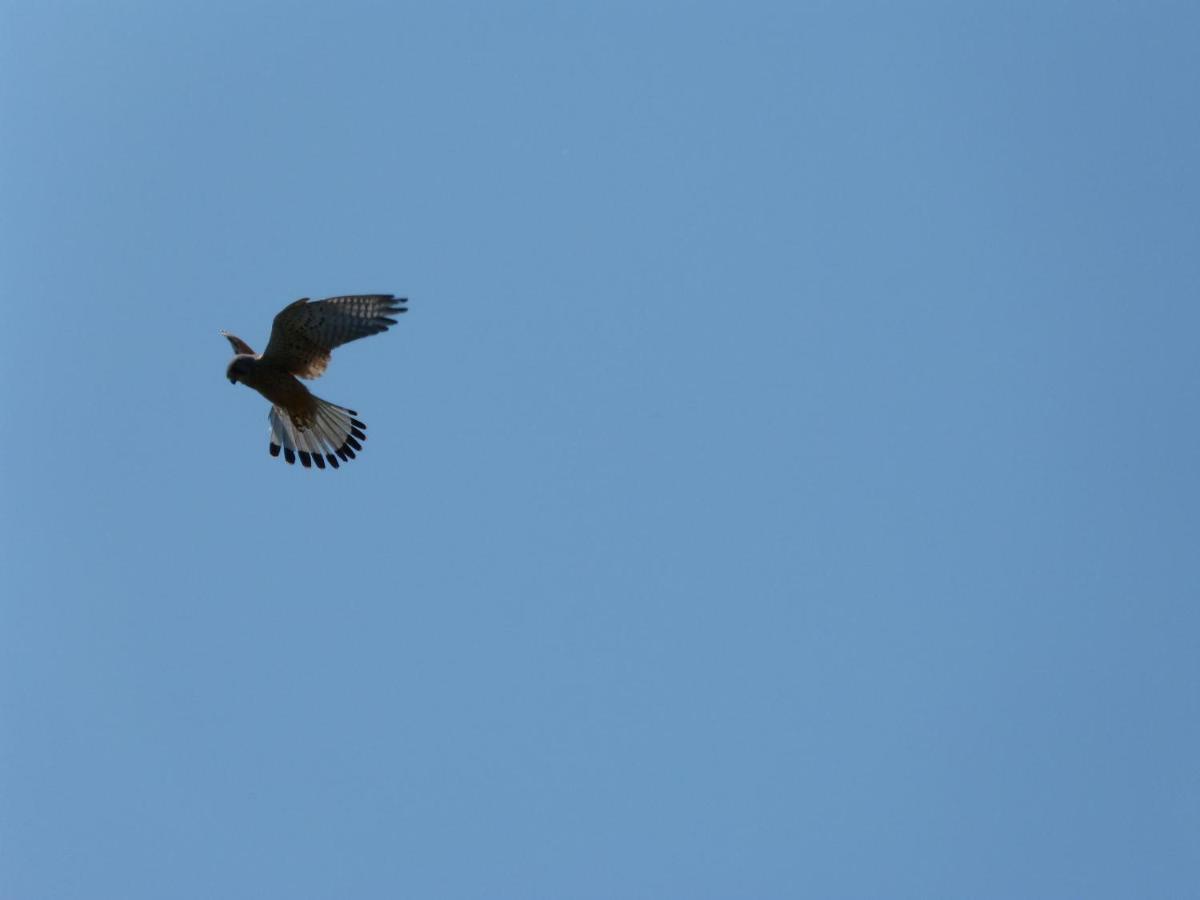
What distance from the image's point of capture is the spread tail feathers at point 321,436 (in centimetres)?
1460

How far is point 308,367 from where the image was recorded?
14008 mm

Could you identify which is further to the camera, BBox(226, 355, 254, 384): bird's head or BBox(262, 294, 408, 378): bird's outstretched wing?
BBox(226, 355, 254, 384): bird's head

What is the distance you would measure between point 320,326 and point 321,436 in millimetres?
1389

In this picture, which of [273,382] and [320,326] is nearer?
[320,326]

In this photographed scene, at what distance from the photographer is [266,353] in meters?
14.0

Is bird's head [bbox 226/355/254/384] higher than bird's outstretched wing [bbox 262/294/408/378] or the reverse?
the reverse

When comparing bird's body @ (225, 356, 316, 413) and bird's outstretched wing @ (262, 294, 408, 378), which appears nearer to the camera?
bird's outstretched wing @ (262, 294, 408, 378)

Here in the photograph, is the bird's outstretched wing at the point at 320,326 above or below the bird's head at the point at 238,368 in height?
above

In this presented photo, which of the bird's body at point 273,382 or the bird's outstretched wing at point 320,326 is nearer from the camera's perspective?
the bird's outstretched wing at point 320,326

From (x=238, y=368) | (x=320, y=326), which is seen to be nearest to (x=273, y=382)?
(x=238, y=368)

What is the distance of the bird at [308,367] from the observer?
A: 13555 mm

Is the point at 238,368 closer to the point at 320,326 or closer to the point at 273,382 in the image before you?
the point at 273,382

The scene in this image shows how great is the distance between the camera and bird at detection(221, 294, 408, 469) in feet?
44.5

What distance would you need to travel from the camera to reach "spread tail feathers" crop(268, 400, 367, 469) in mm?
14602
